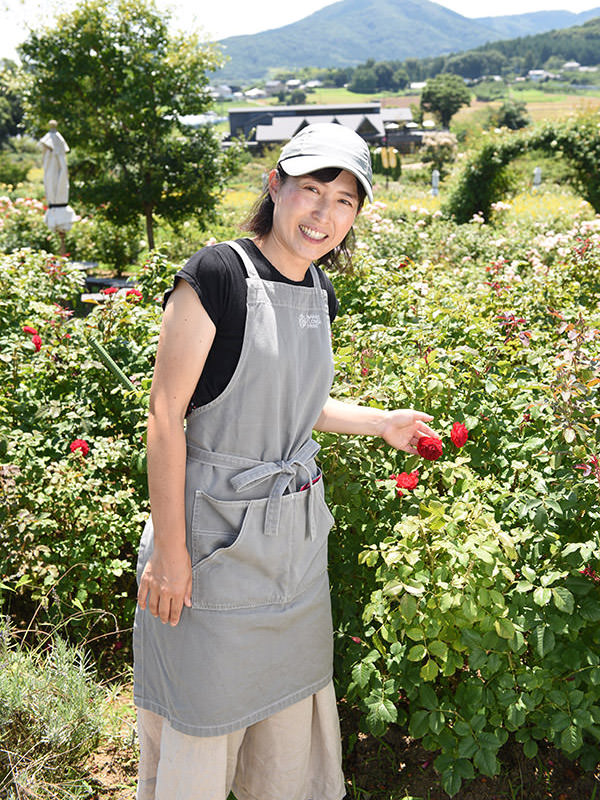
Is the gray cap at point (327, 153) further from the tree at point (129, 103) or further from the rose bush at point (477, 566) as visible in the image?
the tree at point (129, 103)

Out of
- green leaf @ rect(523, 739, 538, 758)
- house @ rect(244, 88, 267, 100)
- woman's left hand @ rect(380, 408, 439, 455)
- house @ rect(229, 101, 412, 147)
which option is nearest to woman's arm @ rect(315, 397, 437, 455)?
woman's left hand @ rect(380, 408, 439, 455)

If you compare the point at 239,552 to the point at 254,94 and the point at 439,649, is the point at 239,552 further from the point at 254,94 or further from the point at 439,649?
the point at 254,94

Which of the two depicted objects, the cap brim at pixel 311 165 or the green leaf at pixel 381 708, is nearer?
the cap brim at pixel 311 165

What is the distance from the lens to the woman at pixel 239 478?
1.31 metres

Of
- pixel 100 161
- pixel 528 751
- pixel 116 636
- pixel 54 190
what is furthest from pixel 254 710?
pixel 100 161

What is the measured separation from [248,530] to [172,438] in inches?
10.2

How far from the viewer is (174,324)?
4.10 ft

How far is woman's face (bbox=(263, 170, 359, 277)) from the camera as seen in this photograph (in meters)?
1.39

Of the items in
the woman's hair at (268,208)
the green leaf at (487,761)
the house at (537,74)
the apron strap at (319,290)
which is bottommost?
the green leaf at (487,761)

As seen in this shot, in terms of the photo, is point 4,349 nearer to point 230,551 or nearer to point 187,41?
point 230,551

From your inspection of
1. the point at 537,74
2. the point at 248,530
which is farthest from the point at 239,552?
the point at 537,74

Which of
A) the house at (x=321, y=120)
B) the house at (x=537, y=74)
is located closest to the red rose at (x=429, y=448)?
the house at (x=321, y=120)

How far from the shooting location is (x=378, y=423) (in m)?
1.74

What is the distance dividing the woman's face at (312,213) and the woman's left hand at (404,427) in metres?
0.48
